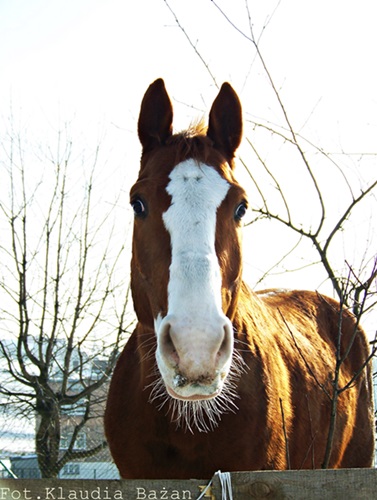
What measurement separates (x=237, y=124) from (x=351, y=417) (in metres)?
2.73

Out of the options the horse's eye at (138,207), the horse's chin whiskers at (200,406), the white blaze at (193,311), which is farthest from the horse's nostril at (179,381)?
the horse's eye at (138,207)

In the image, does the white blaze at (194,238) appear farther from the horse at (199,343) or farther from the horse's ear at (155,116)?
the horse's ear at (155,116)

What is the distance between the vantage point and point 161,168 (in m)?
3.82

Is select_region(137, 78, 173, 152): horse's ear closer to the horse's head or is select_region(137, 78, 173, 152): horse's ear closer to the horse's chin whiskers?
the horse's head

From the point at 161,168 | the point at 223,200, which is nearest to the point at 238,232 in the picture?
the point at 223,200

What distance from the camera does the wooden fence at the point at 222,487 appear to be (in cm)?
241

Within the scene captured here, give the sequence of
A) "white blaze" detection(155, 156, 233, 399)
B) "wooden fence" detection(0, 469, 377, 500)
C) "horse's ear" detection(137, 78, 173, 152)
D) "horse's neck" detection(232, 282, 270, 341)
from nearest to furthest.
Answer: "wooden fence" detection(0, 469, 377, 500) < "white blaze" detection(155, 156, 233, 399) < "horse's neck" detection(232, 282, 270, 341) < "horse's ear" detection(137, 78, 173, 152)

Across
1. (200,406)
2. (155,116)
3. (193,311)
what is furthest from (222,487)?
(155,116)

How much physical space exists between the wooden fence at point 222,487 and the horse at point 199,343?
47 centimetres

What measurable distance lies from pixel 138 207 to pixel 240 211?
601 millimetres

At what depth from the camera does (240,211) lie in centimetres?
376

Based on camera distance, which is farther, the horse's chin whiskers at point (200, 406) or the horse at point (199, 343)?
the horse's chin whiskers at point (200, 406)

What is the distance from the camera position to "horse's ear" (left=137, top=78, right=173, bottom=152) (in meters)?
4.28

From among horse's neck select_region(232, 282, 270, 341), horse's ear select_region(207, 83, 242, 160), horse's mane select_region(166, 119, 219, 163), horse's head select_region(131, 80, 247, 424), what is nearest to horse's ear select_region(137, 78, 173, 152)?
horse's head select_region(131, 80, 247, 424)
